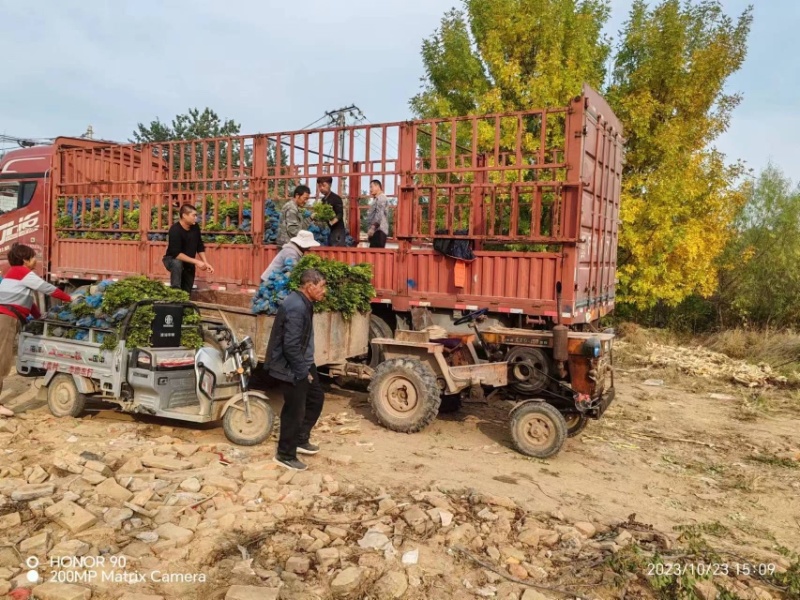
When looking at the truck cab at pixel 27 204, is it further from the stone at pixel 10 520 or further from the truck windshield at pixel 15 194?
the stone at pixel 10 520

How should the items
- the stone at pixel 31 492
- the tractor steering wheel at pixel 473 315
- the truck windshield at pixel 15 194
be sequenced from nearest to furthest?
the stone at pixel 31 492, the tractor steering wheel at pixel 473 315, the truck windshield at pixel 15 194

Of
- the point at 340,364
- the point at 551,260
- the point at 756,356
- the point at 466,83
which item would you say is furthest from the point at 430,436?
the point at 466,83

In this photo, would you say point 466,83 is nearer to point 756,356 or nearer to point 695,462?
point 756,356

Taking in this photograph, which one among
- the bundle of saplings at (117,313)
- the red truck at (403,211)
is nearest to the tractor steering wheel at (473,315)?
the red truck at (403,211)

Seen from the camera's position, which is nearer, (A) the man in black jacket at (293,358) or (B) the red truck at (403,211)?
(A) the man in black jacket at (293,358)

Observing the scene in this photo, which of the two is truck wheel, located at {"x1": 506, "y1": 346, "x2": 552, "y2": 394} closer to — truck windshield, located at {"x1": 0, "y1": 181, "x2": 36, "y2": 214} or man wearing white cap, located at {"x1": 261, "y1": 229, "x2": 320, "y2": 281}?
man wearing white cap, located at {"x1": 261, "y1": 229, "x2": 320, "y2": 281}

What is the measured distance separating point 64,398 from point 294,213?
3567mm

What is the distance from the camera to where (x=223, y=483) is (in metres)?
4.76

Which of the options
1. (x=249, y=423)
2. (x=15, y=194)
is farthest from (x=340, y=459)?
(x=15, y=194)

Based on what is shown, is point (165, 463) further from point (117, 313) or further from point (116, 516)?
point (117, 313)

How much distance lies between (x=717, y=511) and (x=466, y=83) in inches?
463

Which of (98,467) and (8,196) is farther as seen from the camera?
(8,196)

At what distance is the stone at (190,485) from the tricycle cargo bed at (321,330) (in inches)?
94.9

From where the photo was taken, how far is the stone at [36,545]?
372cm
